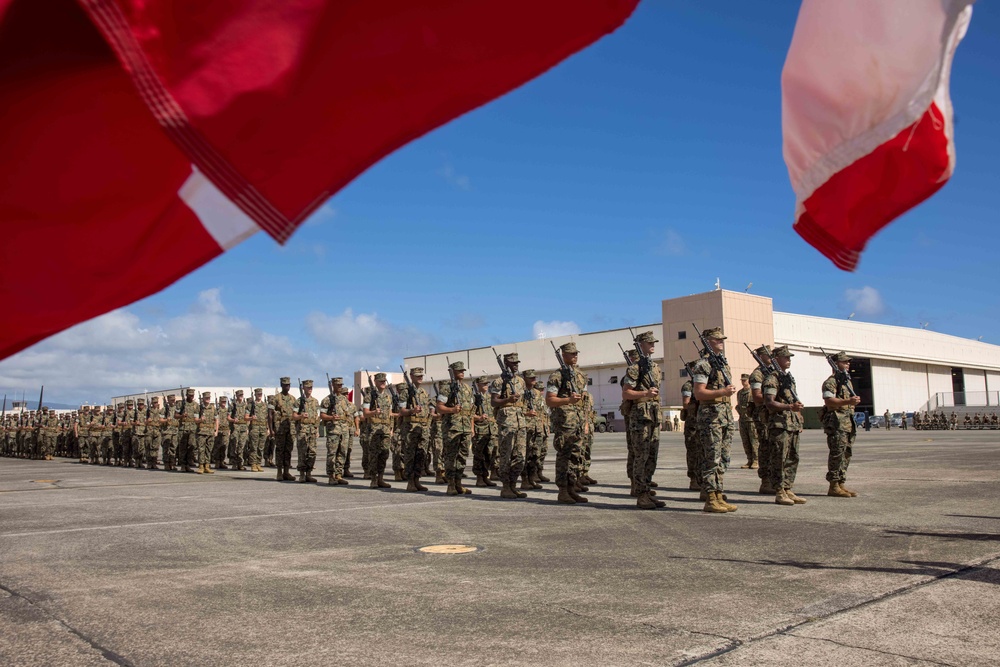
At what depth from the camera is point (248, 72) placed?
50.9 inches

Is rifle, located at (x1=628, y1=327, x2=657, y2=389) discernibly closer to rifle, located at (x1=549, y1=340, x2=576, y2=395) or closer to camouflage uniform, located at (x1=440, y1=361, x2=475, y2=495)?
rifle, located at (x1=549, y1=340, x2=576, y2=395)

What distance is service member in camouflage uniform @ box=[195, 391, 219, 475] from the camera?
74.3 ft

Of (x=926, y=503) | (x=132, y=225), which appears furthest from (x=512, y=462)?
(x=132, y=225)

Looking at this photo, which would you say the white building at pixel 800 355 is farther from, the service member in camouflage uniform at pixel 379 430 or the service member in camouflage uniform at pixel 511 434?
the service member in camouflage uniform at pixel 511 434

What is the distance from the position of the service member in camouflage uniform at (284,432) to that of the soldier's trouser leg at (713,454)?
10883 mm

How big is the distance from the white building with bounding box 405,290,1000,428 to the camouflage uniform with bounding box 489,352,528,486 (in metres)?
44.2

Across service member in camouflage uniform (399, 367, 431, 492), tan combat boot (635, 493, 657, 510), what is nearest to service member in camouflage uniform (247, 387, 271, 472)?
service member in camouflage uniform (399, 367, 431, 492)

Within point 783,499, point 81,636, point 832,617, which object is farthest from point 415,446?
point 832,617

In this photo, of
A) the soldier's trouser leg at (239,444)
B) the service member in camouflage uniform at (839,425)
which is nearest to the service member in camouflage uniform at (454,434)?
the service member in camouflage uniform at (839,425)

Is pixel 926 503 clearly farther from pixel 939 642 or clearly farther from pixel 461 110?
pixel 461 110

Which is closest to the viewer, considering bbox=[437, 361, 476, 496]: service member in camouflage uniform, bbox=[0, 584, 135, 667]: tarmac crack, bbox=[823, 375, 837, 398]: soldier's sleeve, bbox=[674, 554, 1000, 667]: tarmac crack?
bbox=[674, 554, 1000, 667]: tarmac crack

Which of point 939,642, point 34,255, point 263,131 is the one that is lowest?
point 939,642

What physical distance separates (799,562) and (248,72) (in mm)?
6472

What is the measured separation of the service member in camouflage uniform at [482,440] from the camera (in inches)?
614
